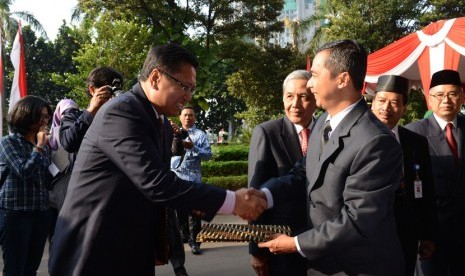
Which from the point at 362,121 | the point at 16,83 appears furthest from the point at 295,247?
the point at 16,83

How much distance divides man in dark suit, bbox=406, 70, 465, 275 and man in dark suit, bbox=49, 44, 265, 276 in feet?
6.69

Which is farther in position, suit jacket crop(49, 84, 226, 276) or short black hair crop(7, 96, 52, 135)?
short black hair crop(7, 96, 52, 135)

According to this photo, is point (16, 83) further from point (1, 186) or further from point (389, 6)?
point (389, 6)

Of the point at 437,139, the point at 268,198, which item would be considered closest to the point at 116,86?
the point at 268,198

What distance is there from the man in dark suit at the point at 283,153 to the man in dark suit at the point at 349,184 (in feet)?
2.02

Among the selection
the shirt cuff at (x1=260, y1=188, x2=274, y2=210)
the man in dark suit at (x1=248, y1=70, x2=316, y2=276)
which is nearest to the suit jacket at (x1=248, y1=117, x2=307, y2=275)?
the man in dark suit at (x1=248, y1=70, x2=316, y2=276)

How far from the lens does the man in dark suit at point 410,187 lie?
3.14m

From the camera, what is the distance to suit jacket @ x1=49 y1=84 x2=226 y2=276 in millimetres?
2264

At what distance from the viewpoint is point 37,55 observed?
39.3m

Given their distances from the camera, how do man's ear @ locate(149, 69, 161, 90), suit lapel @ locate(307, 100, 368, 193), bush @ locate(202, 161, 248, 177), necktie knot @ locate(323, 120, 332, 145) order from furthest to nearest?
bush @ locate(202, 161, 248, 177), man's ear @ locate(149, 69, 161, 90), necktie knot @ locate(323, 120, 332, 145), suit lapel @ locate(307, 100, 368, 193)

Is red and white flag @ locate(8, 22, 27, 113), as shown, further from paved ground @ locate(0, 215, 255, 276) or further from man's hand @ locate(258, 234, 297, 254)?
man's hand @ locate(258, 234, 297, 254)

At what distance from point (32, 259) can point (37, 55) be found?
38.3m

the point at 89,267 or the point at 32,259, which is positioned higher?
the point at 89,267

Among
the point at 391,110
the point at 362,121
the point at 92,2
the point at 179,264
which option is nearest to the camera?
the point at 362,121
